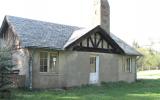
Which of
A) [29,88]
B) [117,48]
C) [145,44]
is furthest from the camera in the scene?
[145,44]

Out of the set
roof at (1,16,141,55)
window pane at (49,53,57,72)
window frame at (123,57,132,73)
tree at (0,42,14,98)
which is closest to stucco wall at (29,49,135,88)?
window pane at (49,53,57,72)

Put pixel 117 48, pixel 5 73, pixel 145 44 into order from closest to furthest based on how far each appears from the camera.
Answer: pixel 5 73 < pixel 117 48 < pixel 145 44

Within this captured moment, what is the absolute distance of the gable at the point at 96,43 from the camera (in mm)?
23625

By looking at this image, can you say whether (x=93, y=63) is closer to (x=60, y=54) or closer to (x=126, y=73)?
(x=60, y=54)

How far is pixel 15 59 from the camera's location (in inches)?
875

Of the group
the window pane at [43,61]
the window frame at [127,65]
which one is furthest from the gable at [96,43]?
the window frame at [127,65]

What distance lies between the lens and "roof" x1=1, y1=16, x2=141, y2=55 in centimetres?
2122

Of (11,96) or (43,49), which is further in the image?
(43,49)

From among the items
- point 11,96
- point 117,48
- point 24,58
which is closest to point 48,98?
point 11,96

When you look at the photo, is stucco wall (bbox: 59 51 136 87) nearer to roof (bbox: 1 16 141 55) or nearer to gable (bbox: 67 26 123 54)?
gable (bbox: 67 26 123 54)

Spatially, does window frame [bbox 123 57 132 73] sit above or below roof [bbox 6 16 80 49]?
below

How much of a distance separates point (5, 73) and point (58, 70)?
21.7 ft

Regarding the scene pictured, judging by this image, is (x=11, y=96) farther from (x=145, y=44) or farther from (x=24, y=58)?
(x=145, y=44)

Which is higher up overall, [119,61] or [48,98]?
[119,61]
